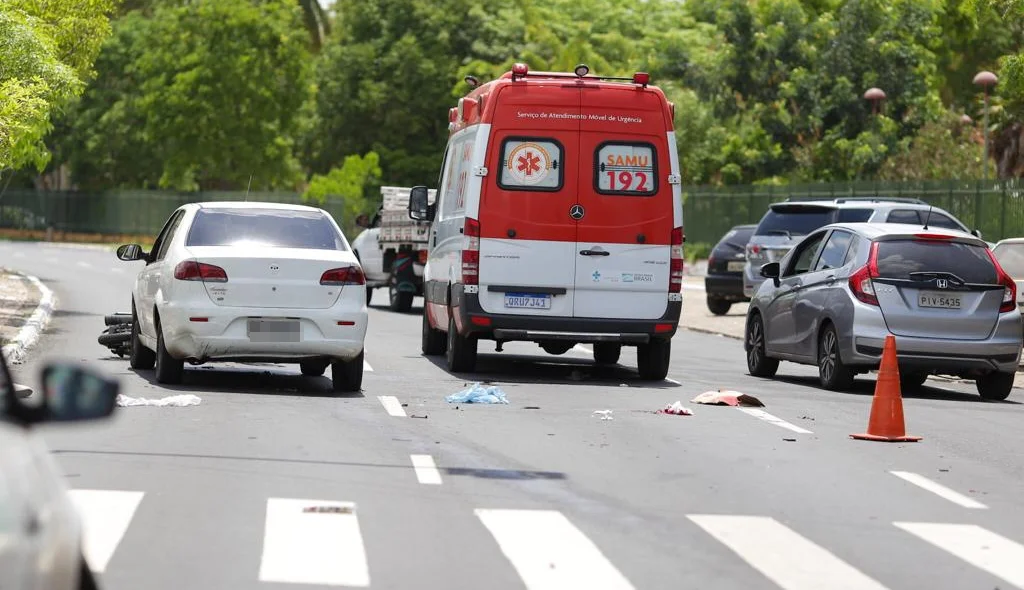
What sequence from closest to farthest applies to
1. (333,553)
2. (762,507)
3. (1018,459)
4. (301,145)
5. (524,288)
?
(333,553)
(762,507)
(1018,459)
(524,288)
(301,145)

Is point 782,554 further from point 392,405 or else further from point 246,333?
point 246,333

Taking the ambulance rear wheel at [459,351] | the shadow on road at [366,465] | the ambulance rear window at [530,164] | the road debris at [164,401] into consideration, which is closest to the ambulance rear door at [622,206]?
the ambulance rear window at [530,164]

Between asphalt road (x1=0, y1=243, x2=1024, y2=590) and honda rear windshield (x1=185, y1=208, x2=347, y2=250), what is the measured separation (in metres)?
1.23

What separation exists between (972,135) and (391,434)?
51.5 metres

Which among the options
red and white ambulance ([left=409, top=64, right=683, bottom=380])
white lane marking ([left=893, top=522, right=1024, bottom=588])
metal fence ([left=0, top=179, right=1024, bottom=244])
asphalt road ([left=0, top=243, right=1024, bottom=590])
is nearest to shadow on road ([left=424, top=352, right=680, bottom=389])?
red and white ambulance ([left=409, top=64, right=683, bottom=380])

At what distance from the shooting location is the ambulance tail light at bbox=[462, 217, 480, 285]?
17172 mm

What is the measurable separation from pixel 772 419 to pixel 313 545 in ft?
22.6

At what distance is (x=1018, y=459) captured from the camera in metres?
12.3

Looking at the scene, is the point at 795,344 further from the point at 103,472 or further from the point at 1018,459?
the point at 103,472

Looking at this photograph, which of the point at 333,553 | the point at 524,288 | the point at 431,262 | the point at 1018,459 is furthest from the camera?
the point at 431,262

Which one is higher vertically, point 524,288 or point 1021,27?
point 1021,27

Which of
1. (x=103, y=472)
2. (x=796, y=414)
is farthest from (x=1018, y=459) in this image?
(x=103, y=472)

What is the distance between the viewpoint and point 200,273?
14953 millimetres

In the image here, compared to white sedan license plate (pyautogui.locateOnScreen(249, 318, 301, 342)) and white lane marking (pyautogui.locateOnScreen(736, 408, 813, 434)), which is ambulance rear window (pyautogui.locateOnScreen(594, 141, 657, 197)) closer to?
white lane marking (pyautogui.locateOnScreen(736, 408, 813, 434))
